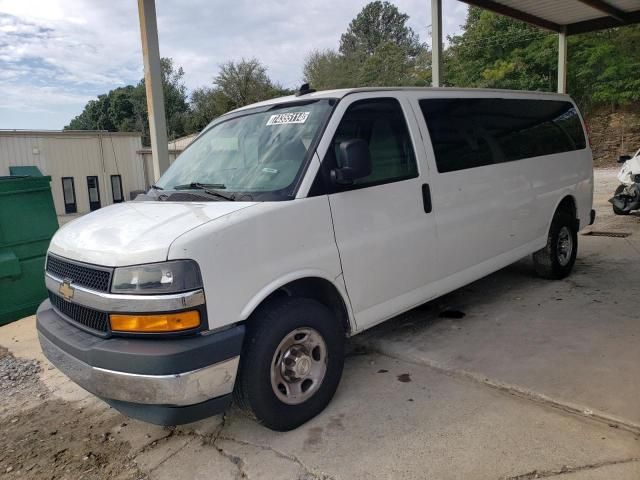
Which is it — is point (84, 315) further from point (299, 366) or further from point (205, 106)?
point (205, 106)

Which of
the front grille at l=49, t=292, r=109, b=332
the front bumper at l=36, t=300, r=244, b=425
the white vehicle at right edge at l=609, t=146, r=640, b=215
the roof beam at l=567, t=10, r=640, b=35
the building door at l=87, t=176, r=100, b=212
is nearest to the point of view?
the front bumper at l=36, t=300, r=244, b=425

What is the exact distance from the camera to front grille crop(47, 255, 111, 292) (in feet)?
8.99

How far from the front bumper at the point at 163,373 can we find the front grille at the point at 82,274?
30 centimetres

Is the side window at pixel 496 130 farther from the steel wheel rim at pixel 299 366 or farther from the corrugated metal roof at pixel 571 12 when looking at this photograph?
the corrugated metal roof at pixel 571 12

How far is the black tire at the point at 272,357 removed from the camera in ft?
9.43

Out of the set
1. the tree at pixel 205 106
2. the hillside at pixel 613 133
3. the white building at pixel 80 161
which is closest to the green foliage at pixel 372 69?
the tree at pixel 205 106

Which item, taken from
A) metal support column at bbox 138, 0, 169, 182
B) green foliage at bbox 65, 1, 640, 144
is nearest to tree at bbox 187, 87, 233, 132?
green foliage at bbox 65, 1, 640, 144

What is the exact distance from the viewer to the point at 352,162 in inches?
125

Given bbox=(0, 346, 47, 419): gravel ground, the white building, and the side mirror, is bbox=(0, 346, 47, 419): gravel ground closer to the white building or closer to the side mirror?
the side mirror

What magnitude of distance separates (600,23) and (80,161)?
2153cm

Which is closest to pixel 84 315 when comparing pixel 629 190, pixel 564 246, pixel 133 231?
pixel 133 231

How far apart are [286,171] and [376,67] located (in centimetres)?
5018

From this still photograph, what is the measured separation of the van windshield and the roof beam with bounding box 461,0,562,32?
21.5ft

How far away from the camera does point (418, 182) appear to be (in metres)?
3.89
